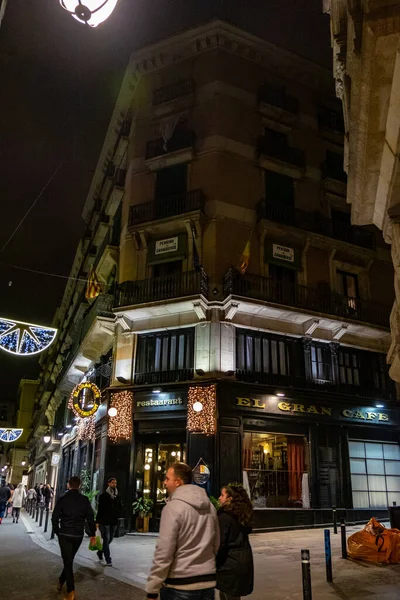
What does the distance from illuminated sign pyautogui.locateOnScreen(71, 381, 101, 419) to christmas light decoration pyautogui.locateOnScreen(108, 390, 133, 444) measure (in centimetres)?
148

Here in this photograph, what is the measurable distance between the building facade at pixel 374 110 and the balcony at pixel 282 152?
13.6 m

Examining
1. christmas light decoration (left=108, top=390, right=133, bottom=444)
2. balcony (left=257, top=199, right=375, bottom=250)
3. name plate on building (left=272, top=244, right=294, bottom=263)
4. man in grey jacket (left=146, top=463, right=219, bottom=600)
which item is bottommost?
man in grey jacket (left=146, top=463, right=219, bottom=600)

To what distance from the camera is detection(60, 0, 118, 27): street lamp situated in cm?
443

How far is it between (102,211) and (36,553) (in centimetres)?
2056

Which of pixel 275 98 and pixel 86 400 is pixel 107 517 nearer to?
pixel 86 400

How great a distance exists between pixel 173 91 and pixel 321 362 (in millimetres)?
14720

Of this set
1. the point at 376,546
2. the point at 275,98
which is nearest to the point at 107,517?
the point at 376,546

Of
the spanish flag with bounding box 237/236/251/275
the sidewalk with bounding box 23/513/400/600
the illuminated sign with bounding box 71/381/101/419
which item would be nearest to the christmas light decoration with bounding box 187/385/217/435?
the sidewalk with bounding box 23/513/400/600

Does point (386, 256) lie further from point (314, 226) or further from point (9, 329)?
point (9, 329)

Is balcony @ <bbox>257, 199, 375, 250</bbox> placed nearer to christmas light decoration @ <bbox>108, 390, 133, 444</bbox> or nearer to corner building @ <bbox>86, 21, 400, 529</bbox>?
corner building @ <bbox>86, 21, 400, 529</bbox>

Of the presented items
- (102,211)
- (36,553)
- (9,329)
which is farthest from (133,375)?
(102,211)

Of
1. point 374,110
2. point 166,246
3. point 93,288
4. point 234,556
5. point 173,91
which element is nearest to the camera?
point 234,556

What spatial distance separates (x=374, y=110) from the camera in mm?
6449

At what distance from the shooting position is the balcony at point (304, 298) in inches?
749
